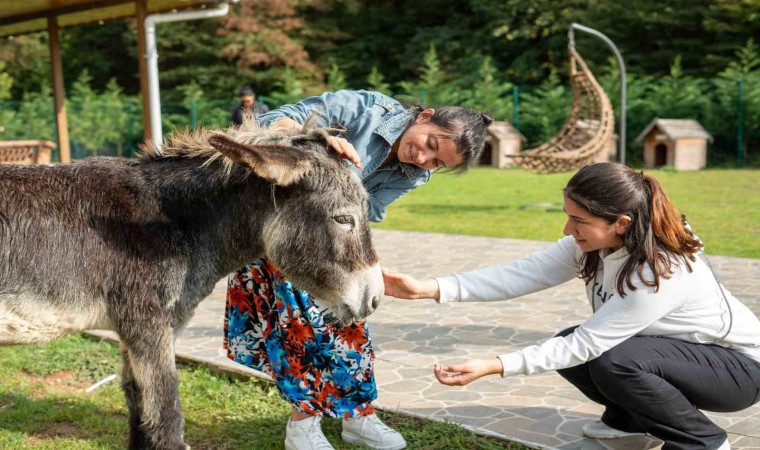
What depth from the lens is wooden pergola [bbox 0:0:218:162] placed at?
27.3 ft

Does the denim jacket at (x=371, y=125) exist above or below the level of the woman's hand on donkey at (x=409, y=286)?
above

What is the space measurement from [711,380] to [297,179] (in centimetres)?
204

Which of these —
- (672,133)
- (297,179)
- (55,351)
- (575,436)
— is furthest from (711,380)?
(672,133)

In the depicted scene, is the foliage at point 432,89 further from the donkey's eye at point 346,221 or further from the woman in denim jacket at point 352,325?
the donkey's eye at point 346,221

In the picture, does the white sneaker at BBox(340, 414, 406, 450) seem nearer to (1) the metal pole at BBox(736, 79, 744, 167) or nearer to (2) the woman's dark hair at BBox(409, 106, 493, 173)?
(2) the woman's dark hair at BBox(409, 106, 493, 173)

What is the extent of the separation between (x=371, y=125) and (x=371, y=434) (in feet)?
5.29

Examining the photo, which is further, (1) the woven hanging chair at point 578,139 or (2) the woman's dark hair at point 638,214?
(1) the woven hanging chair at point 578,139

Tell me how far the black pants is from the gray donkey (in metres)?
1.16

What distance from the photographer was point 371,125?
3.53m

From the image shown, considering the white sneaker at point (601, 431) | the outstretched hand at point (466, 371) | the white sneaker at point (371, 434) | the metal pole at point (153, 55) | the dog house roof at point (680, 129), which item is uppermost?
the metal pole at point (153, 55)

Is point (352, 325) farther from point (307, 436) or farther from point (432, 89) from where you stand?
point (432, 89)

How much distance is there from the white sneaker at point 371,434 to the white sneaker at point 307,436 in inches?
7.7

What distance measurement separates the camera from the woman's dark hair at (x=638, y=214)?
10.3 ft

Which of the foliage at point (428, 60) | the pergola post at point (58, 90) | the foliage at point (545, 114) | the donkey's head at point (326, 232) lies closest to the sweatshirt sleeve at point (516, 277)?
the donkey's head at point (326, 232)
